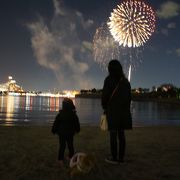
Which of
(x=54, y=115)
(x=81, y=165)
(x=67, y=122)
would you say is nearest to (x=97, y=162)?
(x=67, y=122)

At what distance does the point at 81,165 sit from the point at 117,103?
1722 millimetres

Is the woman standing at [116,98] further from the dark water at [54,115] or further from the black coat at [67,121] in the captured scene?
the dark water at [54,115]

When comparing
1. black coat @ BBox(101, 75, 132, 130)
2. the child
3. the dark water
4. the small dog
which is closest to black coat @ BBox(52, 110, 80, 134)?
the child

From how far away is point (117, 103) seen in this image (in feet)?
26.6

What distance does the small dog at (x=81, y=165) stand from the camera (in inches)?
279

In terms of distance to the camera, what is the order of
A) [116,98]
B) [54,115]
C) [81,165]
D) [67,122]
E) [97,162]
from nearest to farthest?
1. [81,165]
2. [116,98]
3. [67,122]
4. [97,162]
5. [54,115]

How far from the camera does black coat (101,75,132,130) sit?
26.6ft

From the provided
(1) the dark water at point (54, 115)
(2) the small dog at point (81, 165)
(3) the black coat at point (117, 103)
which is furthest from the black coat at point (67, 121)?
(1) the dark water at point (54, 115)

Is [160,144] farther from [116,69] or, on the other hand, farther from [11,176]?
[11,176]

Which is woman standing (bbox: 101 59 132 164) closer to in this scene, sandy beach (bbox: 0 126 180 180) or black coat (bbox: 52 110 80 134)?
black coat (bbox: 52 110 80 134)

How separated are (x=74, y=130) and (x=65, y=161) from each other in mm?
783

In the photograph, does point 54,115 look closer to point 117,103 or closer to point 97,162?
point 97,162

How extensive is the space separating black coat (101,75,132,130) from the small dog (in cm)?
115

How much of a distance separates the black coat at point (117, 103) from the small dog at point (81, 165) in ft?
3.77
